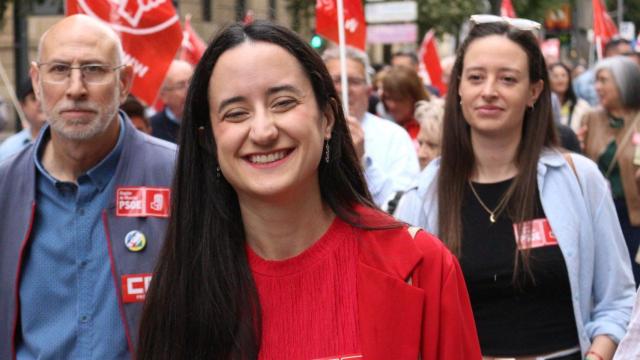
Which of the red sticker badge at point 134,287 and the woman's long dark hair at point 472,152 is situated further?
the woman's long dark hair at point 472,152

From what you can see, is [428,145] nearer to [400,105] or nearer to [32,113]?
[400,105]

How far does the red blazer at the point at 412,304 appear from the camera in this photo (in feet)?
8.95

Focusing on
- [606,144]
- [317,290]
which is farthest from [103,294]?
[606,144]

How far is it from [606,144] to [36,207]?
5.58 meters

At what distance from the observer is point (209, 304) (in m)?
2.85

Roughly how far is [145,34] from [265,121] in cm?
460

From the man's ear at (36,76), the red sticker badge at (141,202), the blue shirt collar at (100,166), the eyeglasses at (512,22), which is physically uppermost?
the eyeglasses at (512,22)

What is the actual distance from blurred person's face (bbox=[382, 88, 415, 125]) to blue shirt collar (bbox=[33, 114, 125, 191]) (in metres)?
5.11

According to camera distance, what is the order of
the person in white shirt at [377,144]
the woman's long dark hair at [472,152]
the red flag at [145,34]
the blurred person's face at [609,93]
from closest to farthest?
1. the woman's long dark hair at [472,152]
2. the person in white shirt at [377,144]
3. the red flag at [145,34]
4. the blurred person's face at [609,93]

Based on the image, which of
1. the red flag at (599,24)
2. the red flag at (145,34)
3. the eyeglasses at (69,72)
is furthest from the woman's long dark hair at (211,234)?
the red flag at (599,24)

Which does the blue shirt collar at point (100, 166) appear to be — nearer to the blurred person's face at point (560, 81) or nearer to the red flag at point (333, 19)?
the red flag at point (333, 19)

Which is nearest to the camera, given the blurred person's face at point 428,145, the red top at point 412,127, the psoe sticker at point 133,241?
the psoe sticker at point 133,241

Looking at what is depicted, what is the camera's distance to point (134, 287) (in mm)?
3934

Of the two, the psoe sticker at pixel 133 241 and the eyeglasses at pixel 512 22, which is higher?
the eyeglasses at pixel 512 22
